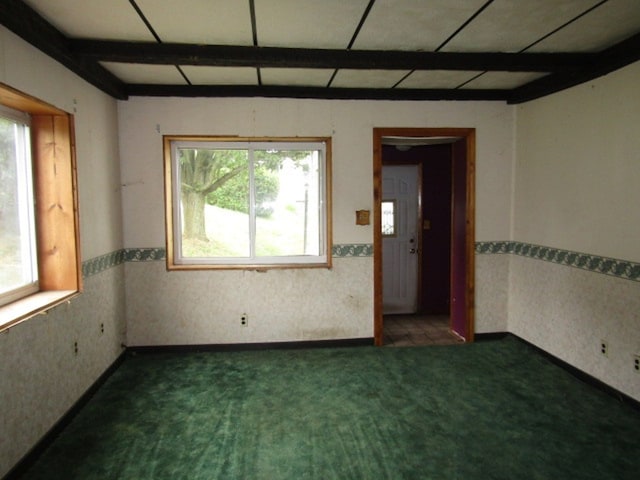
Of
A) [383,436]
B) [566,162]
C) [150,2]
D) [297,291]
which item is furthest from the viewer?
[297,291]

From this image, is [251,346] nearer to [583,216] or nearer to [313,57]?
[313,57]

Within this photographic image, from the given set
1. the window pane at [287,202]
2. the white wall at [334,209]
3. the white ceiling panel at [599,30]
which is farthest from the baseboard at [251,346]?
the white ceiling panel at [599,30]

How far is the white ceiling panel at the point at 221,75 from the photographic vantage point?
135 inches

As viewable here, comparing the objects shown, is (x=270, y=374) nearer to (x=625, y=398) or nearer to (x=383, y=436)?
(x=383, y=436)

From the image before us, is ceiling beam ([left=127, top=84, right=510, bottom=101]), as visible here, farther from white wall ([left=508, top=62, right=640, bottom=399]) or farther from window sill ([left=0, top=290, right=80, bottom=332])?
window sill ([left=0, top=290, right=80, bottom=332])

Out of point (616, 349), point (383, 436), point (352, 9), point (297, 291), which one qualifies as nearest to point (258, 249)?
point (297, 291)

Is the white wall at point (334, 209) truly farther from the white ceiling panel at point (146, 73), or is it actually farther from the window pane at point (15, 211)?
the window pane at point (15, 211)

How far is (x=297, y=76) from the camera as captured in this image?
12.0 ft

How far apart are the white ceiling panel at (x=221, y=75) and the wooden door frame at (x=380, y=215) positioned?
1.32 meters

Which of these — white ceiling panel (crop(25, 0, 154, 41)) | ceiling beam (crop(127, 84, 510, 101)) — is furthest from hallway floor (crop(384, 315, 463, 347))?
white ceiling panel (crop(25, 0, 154, 41))

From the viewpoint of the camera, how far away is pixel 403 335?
15.6 ft

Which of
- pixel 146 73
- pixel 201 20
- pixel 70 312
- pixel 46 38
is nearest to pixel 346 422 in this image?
pixel 70 312

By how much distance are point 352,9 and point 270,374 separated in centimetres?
281

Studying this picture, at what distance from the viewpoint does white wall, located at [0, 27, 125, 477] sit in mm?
2277
